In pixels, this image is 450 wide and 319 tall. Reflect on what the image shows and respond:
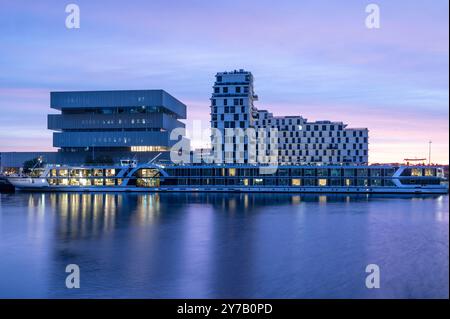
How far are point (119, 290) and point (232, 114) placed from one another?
115m

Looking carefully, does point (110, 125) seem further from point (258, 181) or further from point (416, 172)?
point (416, 172)

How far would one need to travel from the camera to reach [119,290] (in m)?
36.4

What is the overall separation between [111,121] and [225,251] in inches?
5024

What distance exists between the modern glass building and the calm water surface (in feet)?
270

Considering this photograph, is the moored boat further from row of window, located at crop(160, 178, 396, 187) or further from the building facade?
the building facade

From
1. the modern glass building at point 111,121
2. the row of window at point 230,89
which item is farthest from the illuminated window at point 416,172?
the modern glass building at point 111,121

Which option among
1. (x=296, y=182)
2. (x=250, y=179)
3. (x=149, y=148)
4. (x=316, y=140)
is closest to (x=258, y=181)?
(x=250, y=179)

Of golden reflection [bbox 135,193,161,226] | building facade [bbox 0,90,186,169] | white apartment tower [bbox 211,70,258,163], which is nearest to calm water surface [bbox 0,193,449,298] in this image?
golden reflection [bbox 135,193,161,226]

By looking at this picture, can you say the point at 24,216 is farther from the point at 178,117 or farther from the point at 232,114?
the point at 178,117

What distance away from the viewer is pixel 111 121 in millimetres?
170250

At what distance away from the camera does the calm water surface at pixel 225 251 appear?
37344 mm

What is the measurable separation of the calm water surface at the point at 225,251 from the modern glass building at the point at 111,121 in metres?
82.3
